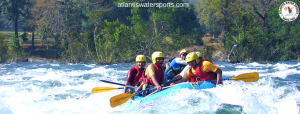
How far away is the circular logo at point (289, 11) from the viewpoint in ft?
94.2

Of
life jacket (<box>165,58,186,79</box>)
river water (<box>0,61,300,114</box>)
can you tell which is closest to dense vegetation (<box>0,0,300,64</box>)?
river water (<box>0,61,300,114</box>)

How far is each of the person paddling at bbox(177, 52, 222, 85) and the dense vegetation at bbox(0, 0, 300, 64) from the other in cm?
1451

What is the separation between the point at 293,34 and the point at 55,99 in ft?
86.4

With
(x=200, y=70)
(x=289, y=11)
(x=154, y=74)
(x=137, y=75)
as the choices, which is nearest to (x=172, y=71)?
(x=137, y=75)

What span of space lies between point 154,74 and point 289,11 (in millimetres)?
27614

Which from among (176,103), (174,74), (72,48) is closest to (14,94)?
(174,74)

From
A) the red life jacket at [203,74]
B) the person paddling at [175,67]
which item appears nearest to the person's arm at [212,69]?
the red life jacket at [203,74]

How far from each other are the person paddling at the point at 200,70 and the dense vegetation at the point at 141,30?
14.5 meters

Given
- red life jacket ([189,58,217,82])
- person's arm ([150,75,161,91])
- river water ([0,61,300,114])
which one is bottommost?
river water ([0,61,300,114])

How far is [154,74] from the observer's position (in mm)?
6012

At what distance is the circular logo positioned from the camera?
28703 mm

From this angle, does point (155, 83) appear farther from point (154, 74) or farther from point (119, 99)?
point (119, 99)

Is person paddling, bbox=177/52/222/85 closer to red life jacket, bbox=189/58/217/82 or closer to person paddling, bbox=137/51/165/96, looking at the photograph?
red life jacket, bbox=189/58/217/82

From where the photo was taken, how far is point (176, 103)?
5715 mm
